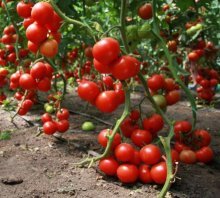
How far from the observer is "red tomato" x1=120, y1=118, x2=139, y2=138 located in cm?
218

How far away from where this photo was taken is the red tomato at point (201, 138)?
7.83ft

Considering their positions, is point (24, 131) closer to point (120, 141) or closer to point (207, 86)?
point (120, 141)

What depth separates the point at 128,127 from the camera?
2.19 meters

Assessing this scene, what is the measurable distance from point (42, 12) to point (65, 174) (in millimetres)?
1005

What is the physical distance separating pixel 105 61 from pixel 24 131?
1.70 metres

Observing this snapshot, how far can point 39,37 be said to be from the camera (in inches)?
64.7

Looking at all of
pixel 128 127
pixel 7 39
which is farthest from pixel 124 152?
pixel 7 39

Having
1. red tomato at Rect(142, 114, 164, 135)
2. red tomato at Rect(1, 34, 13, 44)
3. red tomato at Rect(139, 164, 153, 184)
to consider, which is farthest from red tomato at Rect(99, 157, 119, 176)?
red tomato at Rect(1, 34, 13, 44)

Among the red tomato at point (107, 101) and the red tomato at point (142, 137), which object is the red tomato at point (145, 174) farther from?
the red tomato at point (107, 101)

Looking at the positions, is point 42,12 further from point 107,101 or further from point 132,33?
point 132,33

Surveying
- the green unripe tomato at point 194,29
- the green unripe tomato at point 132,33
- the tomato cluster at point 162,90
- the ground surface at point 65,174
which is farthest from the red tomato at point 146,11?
the green unripe tomato at point 194,29

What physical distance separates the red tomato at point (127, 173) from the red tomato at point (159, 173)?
9 cm

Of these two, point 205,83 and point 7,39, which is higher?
point 7,39

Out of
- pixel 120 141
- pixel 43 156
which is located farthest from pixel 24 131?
pixel 120 141
